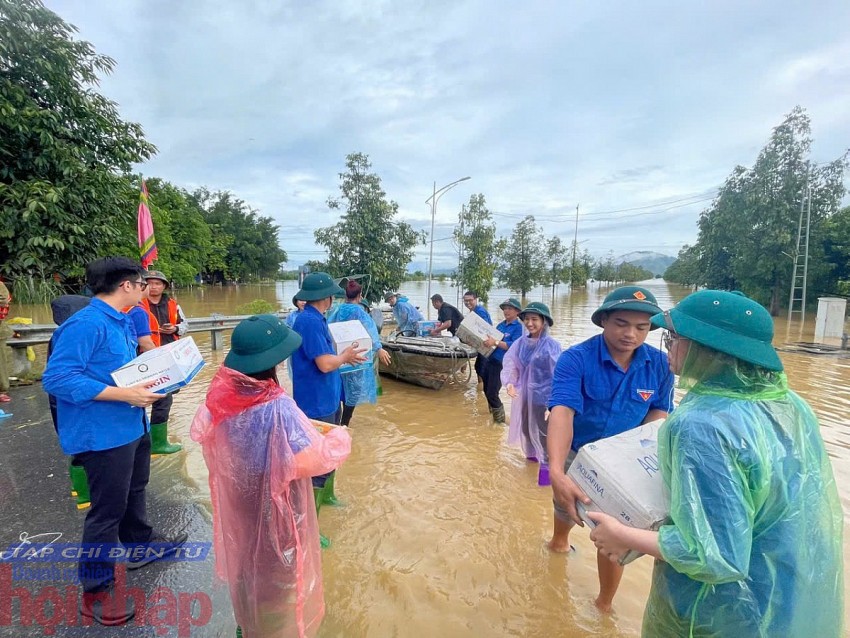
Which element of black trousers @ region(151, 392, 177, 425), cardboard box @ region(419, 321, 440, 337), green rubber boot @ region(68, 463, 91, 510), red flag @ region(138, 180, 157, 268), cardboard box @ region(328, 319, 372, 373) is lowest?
green rubber boot @ region(68, 463, 91, 510)

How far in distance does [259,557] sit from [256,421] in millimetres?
548

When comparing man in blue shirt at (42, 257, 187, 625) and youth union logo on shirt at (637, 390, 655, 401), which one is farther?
youth union logo on shirt at (637, 390, 655, 401)

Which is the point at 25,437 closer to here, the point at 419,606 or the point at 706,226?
the point at 419,606

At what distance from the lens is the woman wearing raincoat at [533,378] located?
3.99 metres

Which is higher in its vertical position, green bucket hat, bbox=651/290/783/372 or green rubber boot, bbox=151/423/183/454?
green bucket hat, bbox=651/290/783/372

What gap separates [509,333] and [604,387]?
312cm

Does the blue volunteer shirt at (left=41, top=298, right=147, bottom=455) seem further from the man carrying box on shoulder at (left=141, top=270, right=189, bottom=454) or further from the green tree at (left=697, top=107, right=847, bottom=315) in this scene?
the green tree at (left=697, top=107, right=847, bottom=315)

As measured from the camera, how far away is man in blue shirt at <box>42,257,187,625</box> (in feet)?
6.47

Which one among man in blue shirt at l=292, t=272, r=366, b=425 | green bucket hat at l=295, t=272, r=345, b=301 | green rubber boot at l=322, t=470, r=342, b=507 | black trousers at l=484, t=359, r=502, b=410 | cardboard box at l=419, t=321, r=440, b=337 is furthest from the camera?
cardboard box at l=419, t=321, r=440, b=337

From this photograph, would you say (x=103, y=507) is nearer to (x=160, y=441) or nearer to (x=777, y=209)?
(x=160, y=441)

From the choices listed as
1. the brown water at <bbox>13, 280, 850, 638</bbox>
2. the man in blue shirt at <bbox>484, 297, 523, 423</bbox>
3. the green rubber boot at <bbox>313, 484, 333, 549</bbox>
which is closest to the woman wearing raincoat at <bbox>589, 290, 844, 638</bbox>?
the brown water at <bbox>13, 280, 850, 638</bbox>

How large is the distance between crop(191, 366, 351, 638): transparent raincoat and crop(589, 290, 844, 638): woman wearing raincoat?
120 cm

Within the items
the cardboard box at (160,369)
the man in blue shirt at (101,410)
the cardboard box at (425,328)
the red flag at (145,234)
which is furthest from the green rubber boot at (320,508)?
the cardboard box at (425,328)
